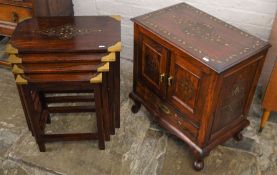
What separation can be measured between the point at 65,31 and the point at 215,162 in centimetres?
107

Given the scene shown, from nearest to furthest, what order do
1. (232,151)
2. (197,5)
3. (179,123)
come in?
(179,123), (232,151), (197,5)

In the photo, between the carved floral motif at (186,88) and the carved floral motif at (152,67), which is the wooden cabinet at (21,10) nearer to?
the carved floral motif at (152,67)

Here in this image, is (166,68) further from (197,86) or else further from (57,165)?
(57,165)

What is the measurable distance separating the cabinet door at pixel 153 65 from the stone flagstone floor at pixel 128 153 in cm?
32

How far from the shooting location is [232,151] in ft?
6.27

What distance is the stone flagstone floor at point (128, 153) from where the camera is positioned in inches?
71.1

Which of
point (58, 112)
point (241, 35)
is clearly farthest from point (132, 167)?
point (241, 35)

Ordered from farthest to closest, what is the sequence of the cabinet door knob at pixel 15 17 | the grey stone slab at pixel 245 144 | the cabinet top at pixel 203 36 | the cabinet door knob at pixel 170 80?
1. the cabinet door knob at pixel 15 17
2. the grey stone slab at pixel 245 144
3. the cabinet door knob at pixel 170 80
4. the cabinet top at pixel 203 36

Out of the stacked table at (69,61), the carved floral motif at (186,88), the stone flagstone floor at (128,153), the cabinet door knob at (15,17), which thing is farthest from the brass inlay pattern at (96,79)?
the cabinet door knob at (15,17)

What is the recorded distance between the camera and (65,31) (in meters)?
1.73

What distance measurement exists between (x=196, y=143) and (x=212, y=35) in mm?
553

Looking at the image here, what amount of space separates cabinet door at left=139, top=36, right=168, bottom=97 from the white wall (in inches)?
24.0

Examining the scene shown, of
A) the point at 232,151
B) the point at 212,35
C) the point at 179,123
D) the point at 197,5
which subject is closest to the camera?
the point at 212,35

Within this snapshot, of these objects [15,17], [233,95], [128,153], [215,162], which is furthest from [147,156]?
[15,17]
